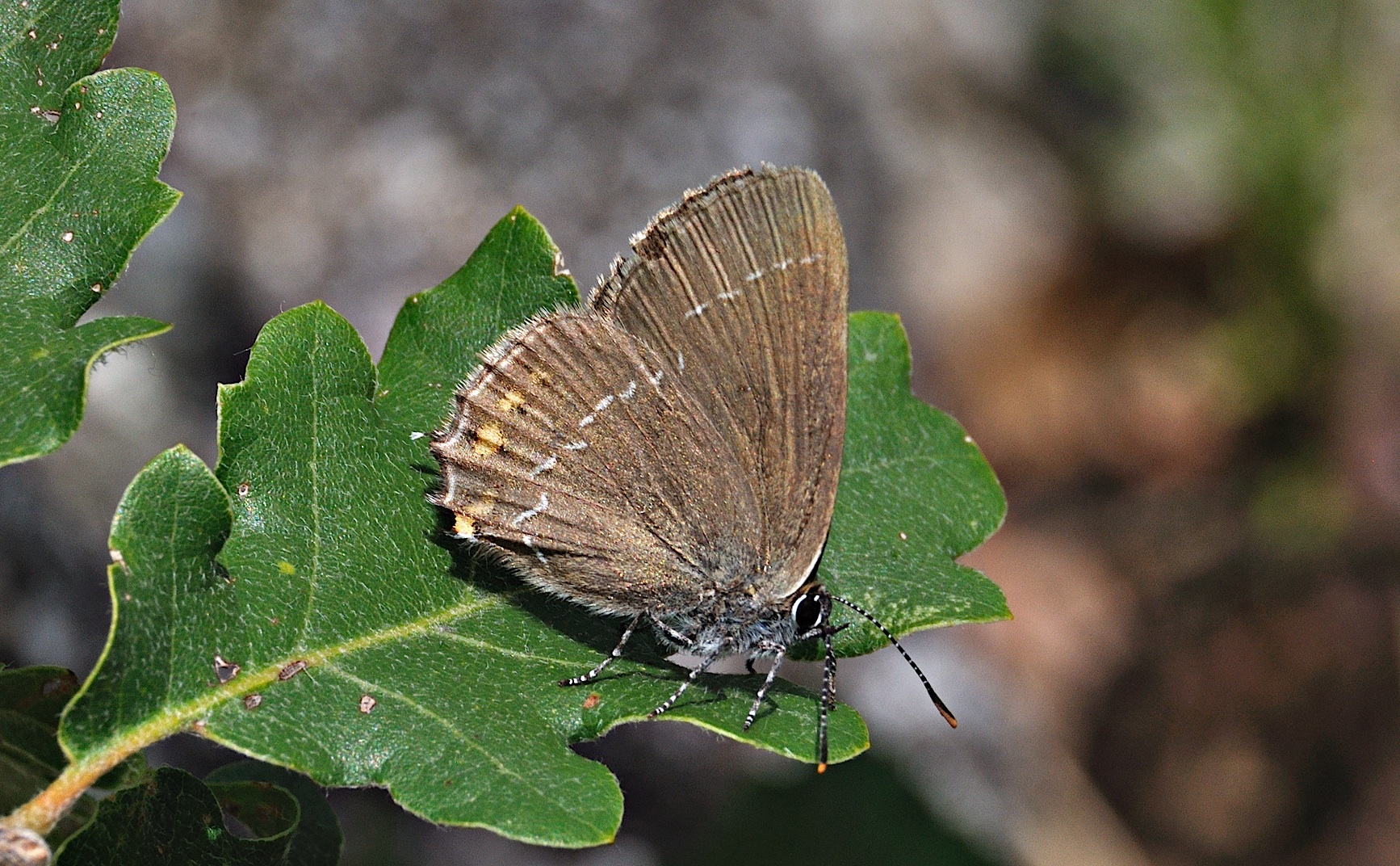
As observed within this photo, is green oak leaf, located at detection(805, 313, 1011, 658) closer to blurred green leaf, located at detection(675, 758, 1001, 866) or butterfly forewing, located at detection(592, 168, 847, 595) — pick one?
butterfly forewing, located at detection(592, 168, 847, 595)

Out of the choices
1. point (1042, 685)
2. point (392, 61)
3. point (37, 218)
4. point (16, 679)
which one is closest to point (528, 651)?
point (16, 679)

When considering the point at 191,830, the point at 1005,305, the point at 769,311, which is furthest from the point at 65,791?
the point at 1005,305

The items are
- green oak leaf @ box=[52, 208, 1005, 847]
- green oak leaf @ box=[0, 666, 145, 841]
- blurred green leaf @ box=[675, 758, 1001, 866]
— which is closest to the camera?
green oak leaf @ box=[52, 208, 1005, 847]

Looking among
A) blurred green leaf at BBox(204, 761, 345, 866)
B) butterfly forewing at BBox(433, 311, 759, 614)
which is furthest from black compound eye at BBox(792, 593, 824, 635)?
blurred green leaf at BBox(204, 761, 345, 866)

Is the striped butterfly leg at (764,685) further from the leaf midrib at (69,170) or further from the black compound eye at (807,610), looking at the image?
the leaf midrib at (69,170)

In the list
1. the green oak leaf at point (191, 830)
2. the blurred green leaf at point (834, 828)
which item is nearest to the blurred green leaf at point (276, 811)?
the green oak leaf at point (191, 830)
